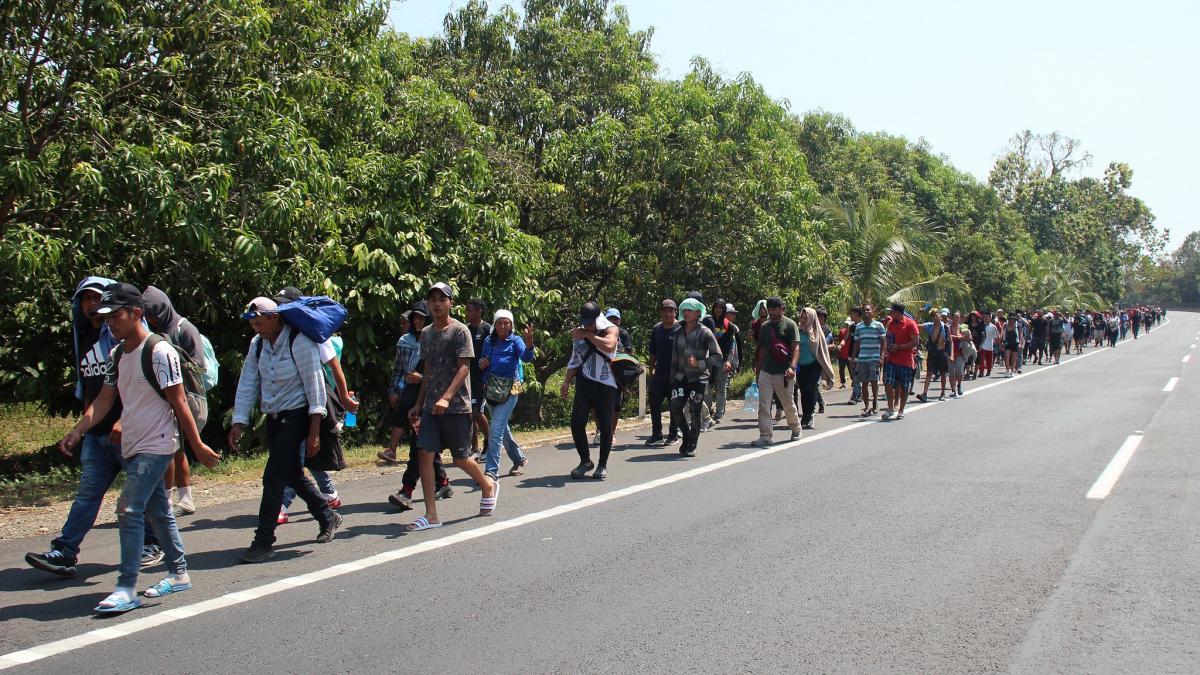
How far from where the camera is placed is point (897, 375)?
15133 millimetres

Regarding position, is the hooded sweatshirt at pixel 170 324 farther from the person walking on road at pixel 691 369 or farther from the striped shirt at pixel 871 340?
the striped shirt at pixel 871 340

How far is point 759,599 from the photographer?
5.38 meters

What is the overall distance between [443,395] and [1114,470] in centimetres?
→ 690

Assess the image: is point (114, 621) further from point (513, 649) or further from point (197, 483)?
point (197, 483)

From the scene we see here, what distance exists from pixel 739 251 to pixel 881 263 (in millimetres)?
7746

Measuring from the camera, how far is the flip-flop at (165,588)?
5.34 m

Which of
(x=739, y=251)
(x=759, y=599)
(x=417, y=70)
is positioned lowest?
(x=759, y=599)

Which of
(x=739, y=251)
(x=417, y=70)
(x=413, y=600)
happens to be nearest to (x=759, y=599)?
(x=413, y=600)

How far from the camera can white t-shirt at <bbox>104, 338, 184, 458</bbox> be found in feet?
17.2

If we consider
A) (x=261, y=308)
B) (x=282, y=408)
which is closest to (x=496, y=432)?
(x=282, y=408)

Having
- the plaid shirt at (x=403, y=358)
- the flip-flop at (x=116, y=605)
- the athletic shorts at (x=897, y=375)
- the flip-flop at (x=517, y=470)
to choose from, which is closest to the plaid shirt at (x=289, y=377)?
the flip-flop at (x=116, y=605)

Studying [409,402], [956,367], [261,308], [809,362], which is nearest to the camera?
[261,308]

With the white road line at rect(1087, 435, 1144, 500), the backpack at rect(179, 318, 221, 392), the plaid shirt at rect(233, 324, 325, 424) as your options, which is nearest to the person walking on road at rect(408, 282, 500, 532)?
the plaid shirt at rect(233, 324, 325, 424)

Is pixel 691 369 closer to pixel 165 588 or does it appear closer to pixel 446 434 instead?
pixel 446 434
